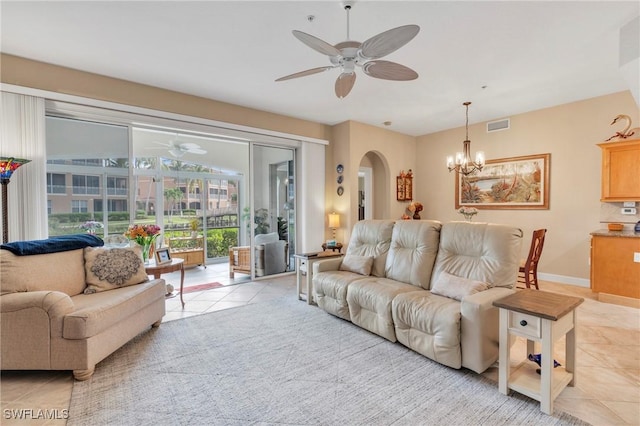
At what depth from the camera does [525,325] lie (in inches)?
75.0

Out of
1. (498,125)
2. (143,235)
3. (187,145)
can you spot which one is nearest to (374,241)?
(143,235)

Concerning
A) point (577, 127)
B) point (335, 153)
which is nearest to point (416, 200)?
point (335, 153)

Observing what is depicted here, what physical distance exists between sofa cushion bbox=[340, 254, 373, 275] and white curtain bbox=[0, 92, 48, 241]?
3498 mm

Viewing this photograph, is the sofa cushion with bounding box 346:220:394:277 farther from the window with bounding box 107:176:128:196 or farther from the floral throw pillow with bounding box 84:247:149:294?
the window with bounding box 107:176:128:196

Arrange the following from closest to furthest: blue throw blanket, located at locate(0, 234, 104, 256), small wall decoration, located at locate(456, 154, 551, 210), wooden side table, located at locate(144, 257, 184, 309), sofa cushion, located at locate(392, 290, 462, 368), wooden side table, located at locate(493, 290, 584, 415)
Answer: wooden side table, located at locate(493, 290, 584, 415)
sofa cushion, located at locate(392, 290, 462, 368)
blue throw blanket, located at locate(0, 234, 104, 256)
wooden side table, located at locate(144, 257, 184, 309)
small wall decoration, located at locate(456, 154, 551, 210)

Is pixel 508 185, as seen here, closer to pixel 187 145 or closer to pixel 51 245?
pixel 187 145

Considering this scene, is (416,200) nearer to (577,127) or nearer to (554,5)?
(577,127)

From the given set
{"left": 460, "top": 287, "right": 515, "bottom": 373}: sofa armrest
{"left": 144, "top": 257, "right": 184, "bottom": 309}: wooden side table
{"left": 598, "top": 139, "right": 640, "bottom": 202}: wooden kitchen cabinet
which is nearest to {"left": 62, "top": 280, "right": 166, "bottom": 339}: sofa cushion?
{"left": 144, "top": 257, "right": 184, "bottom": 309}: wooden side table

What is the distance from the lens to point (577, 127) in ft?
15.2

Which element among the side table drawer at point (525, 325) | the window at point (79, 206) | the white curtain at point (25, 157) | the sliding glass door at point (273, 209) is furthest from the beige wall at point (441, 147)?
the side table drawer at point (525, 325)

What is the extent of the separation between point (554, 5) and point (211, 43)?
306 centimetres

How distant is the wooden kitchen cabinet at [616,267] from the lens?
3.67 meters

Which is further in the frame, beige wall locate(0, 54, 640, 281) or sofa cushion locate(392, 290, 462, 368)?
beige wall locate(0, 54, 640, 281)

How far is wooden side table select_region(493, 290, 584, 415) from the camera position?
70.8 inches
